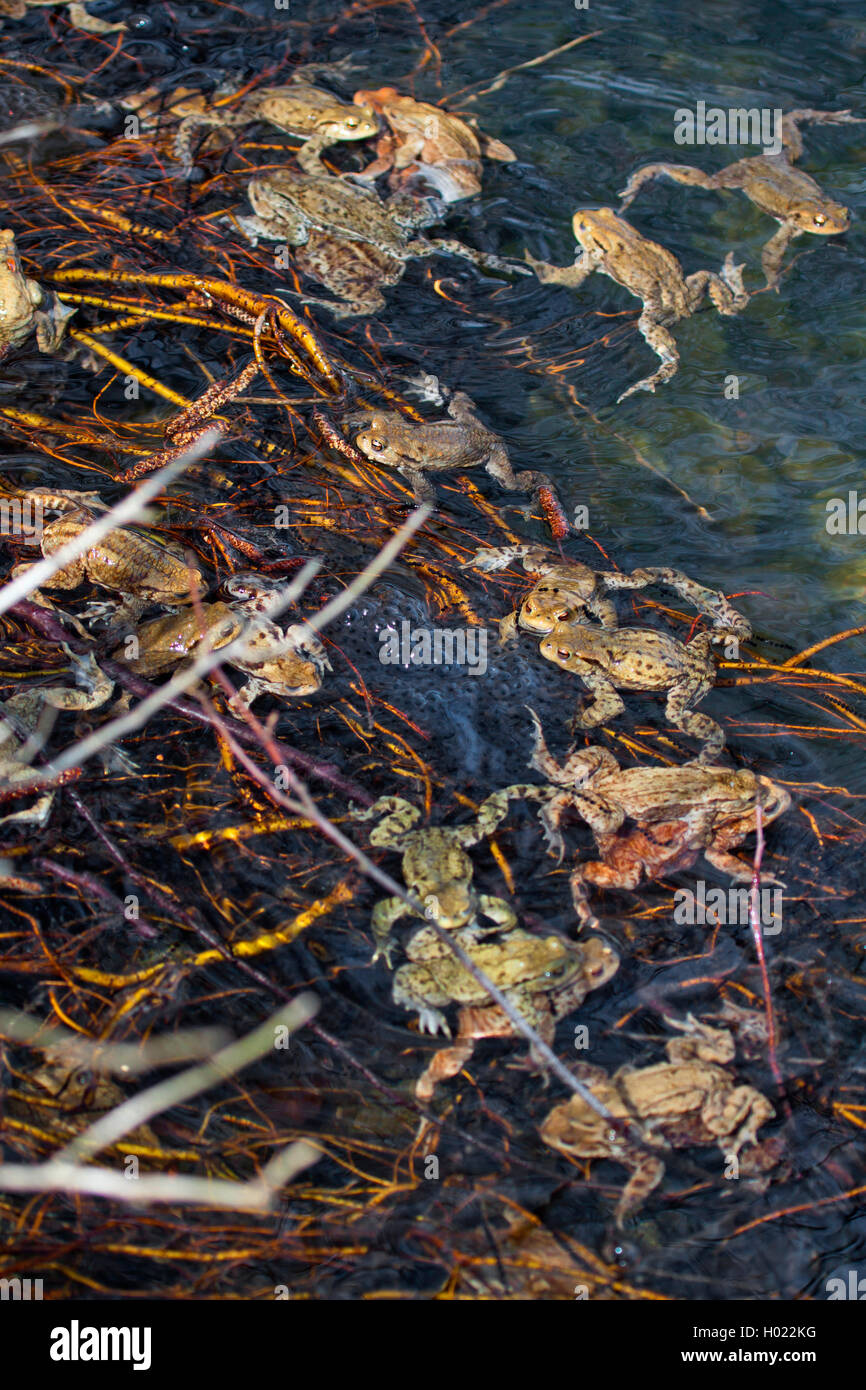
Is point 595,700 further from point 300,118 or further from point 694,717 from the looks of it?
point 300,118

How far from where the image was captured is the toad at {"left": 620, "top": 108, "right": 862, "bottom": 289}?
785 cm

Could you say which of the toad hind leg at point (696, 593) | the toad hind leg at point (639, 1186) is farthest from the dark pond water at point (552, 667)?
the toad hind leg at point (696, 593)

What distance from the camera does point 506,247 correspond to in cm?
788

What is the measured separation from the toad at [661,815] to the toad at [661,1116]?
2.99 feet

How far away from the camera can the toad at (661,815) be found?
4.85 meters

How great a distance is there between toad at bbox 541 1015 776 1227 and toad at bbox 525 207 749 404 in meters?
4.81

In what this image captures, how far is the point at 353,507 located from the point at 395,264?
251 cm

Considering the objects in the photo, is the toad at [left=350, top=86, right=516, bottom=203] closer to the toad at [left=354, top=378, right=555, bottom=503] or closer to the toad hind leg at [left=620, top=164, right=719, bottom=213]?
the toad hind leg at [left=620, top=164, right=719, bottom=213]

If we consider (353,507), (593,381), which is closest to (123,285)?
(353,507)

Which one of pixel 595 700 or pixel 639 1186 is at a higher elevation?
pixel 595 700

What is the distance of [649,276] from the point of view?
24.1 ft

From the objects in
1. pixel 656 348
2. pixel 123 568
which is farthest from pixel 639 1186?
pixel 656 348

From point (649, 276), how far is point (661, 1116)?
19.1 ft

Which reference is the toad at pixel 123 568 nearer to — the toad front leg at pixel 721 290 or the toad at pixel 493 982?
the toad at pixel 493 982
